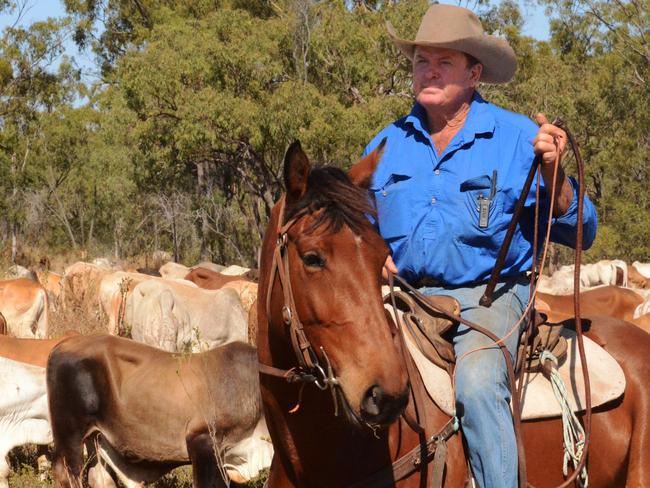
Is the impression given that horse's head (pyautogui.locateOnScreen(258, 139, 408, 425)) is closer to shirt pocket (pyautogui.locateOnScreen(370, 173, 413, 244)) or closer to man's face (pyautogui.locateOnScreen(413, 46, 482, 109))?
shirt pocket (pyautogui.locateOnScreen(370, 173, 413, 244))

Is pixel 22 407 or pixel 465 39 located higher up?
pixel 465 39

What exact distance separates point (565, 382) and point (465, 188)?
96 cm

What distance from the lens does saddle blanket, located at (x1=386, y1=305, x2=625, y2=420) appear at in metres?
3.79

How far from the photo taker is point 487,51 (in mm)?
4207

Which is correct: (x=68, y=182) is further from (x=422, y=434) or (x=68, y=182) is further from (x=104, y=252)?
(x=422, y=434)

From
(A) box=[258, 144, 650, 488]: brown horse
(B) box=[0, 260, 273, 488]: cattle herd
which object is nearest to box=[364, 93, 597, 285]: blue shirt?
(A) box=[258, 144, 650, 488]: brown horse

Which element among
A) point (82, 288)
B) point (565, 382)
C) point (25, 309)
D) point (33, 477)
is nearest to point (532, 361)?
point (565, 382)

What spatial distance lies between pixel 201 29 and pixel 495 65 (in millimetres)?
27552

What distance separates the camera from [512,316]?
3.96 metres

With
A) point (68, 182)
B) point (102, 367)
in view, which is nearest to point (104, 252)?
point (68, 182)

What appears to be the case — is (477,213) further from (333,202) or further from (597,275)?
(597,275)

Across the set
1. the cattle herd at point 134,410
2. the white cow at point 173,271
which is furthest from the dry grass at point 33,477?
the white cow at point 173,271

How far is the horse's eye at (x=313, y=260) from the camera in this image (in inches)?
127

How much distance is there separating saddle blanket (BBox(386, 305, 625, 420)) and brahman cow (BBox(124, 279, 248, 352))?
36.5ft
